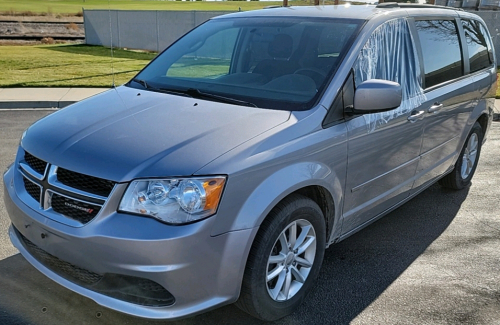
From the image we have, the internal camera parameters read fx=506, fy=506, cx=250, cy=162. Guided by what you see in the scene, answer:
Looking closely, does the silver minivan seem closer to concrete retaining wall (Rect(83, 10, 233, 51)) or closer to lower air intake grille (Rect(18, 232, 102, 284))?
lower air intake grille (Rect(18, 232, 102, 284))

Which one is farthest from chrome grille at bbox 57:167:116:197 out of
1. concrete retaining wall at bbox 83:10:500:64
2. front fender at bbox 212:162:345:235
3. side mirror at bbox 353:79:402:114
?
concrete retaining wall at bbox 83:10:500:64

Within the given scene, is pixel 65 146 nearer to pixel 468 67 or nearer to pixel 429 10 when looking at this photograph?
pixel 429 10

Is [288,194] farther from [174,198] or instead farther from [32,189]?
[32,189]

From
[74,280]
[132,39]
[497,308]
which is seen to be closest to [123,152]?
[74,280]

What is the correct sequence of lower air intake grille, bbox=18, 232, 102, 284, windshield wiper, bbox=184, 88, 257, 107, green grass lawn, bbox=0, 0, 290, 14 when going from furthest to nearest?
green grass lawn, bbox=0, 0, 290, 14, windshield wiper, bbox=184, 88, 257, 107, lower air intake grille, bbox=18, 232, 102, 284

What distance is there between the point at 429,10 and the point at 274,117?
7.82 ft

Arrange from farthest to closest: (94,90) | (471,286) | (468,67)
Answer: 1. (94,90)
2. (468,67)
3. (471,286)

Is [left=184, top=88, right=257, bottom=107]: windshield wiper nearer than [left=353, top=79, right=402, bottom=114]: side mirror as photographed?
No

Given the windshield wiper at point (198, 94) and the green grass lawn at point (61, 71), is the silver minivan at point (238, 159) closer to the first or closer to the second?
the windshield wiper at point (198, 94)

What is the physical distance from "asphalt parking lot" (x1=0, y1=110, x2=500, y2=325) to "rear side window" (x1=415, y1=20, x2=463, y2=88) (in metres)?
1.35

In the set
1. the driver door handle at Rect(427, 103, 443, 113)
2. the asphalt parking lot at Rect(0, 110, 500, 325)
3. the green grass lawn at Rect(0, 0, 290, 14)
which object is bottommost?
the asphalt parking lot at Rect(0, 110, 500, 325)

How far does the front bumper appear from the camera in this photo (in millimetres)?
2457

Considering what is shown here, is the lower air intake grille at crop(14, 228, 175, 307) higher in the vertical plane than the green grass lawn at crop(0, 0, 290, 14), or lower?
lower

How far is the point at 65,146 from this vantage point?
2.87 meters
